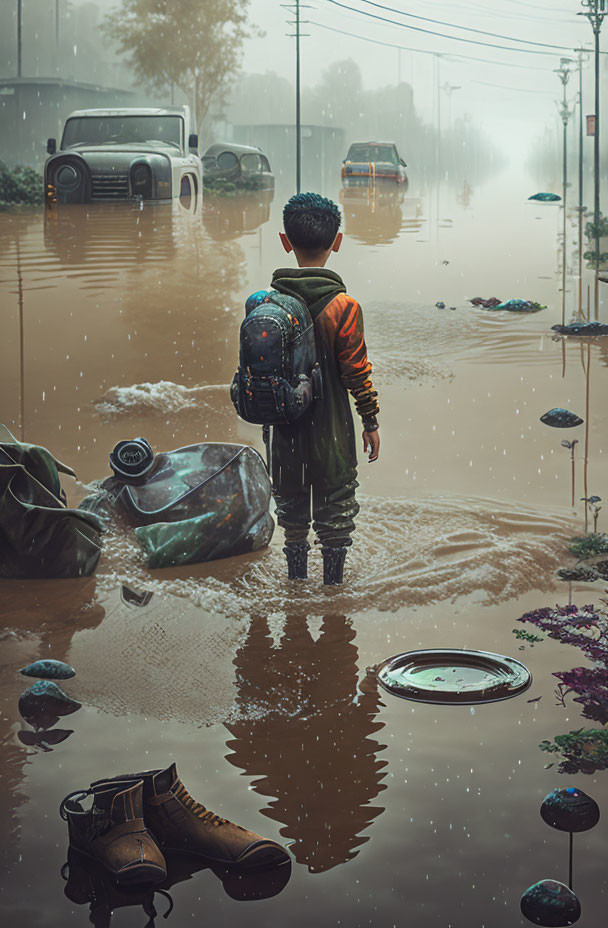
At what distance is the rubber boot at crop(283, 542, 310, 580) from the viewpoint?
14.3ft

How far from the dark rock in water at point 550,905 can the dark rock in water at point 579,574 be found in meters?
2.02

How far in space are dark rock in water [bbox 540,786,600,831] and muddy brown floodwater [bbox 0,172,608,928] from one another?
0.14 ft

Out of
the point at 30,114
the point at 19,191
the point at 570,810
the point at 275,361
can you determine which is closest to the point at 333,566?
the point at 275,361

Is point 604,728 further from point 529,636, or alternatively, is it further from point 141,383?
point 141,383

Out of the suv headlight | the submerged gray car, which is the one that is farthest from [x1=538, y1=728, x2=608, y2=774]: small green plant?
the suv headlight

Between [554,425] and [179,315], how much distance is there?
4352mm

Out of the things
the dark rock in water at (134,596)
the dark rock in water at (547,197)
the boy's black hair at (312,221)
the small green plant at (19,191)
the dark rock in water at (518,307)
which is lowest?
the dark rock in water at (134,596)

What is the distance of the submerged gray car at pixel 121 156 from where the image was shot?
45.5 ft

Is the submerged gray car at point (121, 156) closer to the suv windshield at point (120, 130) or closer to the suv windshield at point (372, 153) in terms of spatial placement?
the suv windshield at point (120, 130)

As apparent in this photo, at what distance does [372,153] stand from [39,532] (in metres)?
19.7

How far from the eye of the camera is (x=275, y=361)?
12.7 feet

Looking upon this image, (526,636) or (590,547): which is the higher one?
(590,547)

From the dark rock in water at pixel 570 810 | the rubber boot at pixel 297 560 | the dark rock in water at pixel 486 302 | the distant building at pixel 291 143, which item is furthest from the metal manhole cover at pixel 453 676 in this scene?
the distant building at pixel 291 143

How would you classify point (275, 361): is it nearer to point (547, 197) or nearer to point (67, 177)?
point (67, 177)
